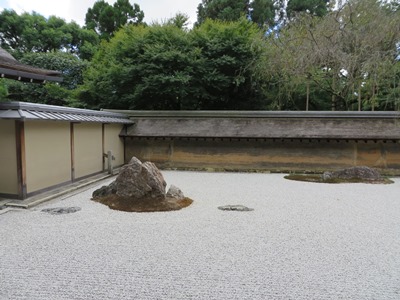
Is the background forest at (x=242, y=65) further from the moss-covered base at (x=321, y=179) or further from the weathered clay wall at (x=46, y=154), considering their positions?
the weathered clay wall at (x=46, y=154)

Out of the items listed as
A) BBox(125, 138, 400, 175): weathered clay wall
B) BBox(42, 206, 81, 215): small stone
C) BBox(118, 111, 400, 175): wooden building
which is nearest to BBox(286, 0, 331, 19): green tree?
BBox(118, 111, 400, 175): wooden building

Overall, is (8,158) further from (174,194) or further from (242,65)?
(242,65)

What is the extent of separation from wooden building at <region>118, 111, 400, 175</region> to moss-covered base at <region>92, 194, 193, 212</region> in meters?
4.74

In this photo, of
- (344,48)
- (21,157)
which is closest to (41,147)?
(21,157)

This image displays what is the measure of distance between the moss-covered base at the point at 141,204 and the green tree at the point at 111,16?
20566 mm

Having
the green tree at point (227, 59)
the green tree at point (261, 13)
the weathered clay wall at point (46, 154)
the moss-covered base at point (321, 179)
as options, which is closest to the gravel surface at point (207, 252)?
the weathered clay wall at point (46, 154)

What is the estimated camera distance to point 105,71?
47.9 ft

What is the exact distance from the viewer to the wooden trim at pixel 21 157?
5.48 m

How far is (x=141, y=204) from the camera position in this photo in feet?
17.9

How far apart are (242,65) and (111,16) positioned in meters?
15.4

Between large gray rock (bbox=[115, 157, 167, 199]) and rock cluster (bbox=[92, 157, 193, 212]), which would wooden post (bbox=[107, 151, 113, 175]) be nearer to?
rock cluster (bbox=[92, 157, 193, 212])

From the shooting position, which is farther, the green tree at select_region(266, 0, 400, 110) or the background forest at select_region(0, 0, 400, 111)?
the background forest at select_region(0, 0, 400, 111)

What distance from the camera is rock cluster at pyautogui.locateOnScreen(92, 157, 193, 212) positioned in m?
5.46

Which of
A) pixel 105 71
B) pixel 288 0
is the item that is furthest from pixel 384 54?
pixel 288 0
